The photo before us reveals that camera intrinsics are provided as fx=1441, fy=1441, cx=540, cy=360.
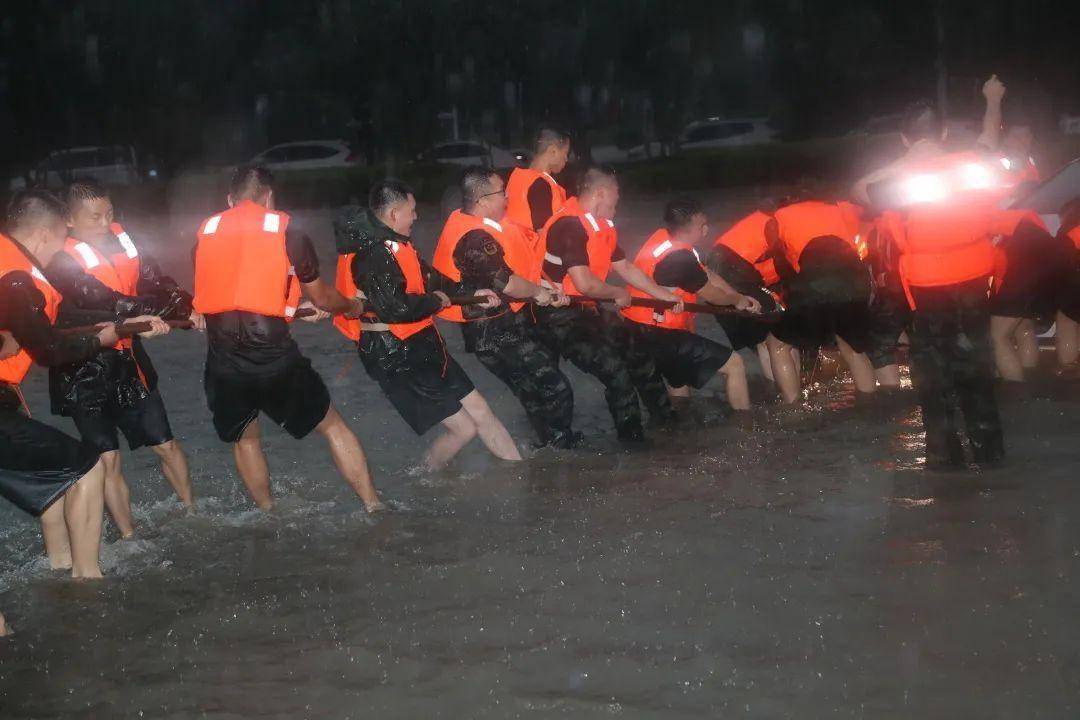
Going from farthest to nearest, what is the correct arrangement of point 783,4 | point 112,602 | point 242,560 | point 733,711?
1. point 783,4
2. point 242,560
3. point 112,602
4. point 733,711

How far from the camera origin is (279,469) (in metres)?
8.11

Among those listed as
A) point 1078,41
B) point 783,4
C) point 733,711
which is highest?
point 783,4

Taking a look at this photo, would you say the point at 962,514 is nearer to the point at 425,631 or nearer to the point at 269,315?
the point at 425,631

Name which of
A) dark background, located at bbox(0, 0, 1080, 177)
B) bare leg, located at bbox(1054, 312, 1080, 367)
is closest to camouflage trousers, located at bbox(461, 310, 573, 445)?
bare leg, located at bbox(1054, 312, 1080, 367)

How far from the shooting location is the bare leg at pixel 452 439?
7.60 m

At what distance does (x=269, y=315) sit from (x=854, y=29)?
3174 cm

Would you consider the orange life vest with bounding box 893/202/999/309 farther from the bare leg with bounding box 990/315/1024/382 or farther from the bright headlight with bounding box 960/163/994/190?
the bare leg with bounding box 990/315/1024/382

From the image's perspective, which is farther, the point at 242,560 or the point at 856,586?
the point at 242,560

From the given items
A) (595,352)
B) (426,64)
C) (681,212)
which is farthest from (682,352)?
(426,64)

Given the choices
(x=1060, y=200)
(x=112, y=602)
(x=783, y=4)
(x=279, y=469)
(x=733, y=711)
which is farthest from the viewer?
(x=783, y=4)

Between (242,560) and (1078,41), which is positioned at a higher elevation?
(1078,41)

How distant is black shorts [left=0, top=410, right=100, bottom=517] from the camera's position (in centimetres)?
554

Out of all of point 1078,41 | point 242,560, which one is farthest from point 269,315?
point 1078,41

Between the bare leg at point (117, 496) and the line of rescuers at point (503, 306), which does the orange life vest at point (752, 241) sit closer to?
the line of rescuers at point (503, 306)
